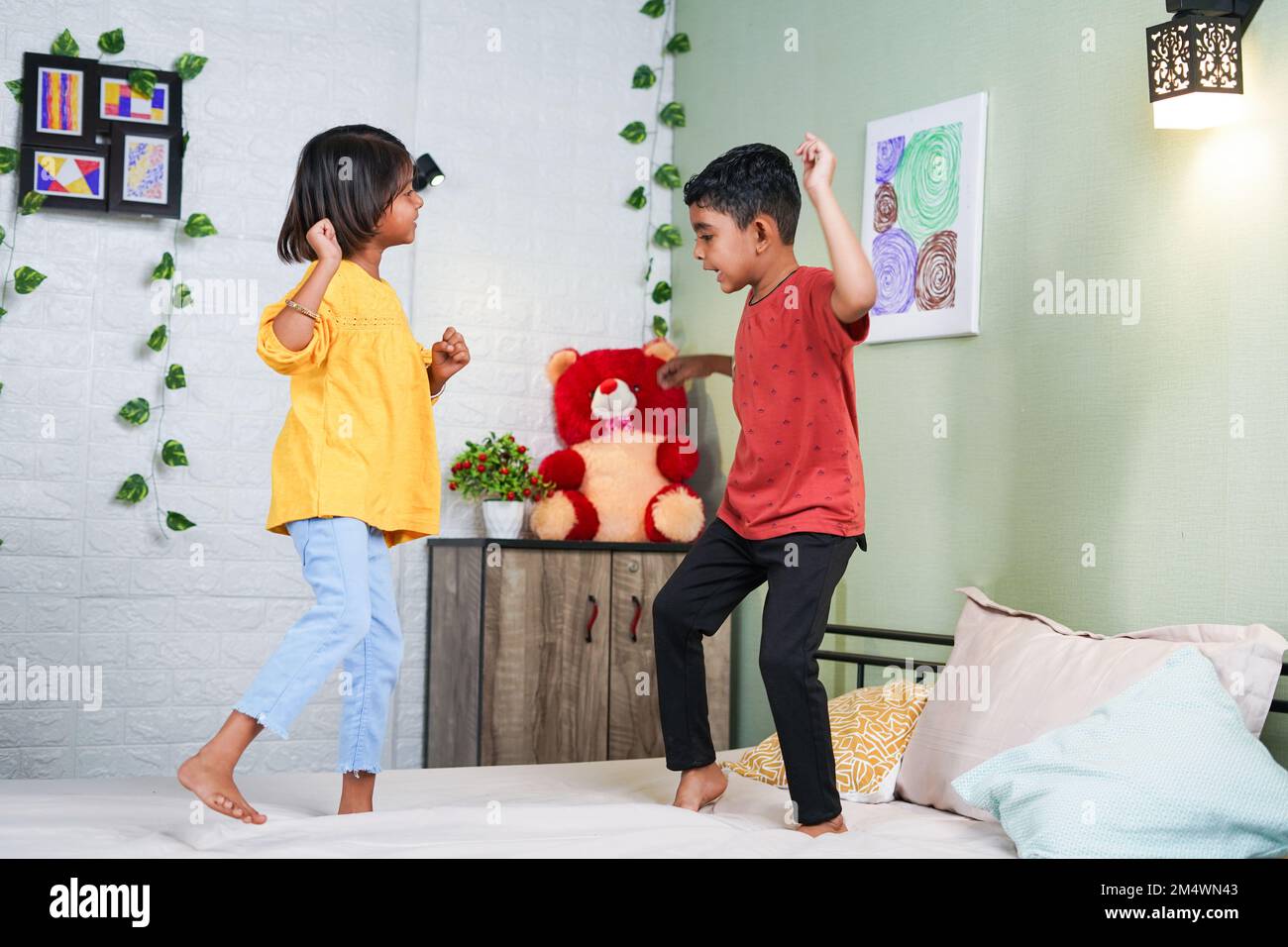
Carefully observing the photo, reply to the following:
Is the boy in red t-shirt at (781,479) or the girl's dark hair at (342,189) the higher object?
the girl's dark hair at (342,189)

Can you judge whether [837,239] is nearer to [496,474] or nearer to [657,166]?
[496,474]

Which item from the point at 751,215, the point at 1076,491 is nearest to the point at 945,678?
the point at 1076,491

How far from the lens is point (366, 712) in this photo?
2045mm

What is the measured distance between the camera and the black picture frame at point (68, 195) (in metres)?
2.87

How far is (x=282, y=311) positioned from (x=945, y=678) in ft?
4.18

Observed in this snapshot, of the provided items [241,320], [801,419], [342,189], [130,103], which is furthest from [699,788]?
[130,103]

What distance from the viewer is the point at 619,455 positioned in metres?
3.32

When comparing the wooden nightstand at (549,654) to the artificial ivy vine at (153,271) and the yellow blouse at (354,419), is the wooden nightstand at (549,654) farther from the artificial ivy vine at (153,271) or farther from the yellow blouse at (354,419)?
the yellow blouse at (354,419)

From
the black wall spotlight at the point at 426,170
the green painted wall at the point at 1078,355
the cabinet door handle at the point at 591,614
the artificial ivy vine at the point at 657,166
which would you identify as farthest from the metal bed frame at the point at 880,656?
the black wall spotlight at the point at 426,170

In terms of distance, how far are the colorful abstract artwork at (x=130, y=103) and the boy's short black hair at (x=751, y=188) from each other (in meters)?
1.51

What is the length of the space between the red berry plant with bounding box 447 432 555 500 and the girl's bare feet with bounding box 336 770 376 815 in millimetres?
1249

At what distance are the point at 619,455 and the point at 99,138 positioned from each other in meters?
1.44
